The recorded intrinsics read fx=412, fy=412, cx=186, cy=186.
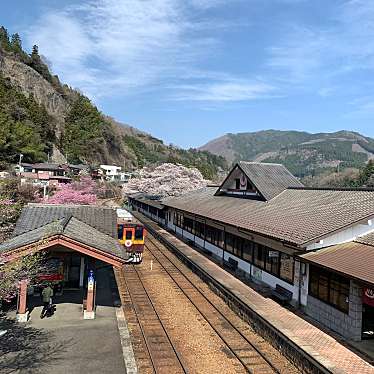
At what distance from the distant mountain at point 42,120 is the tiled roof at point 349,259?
131 ft

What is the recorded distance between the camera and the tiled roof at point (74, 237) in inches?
471

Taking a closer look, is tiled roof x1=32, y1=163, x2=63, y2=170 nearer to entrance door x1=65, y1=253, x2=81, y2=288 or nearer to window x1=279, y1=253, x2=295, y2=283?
entrance door x1=65, y1=253, x2=81, y2=288

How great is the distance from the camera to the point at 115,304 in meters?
14.6

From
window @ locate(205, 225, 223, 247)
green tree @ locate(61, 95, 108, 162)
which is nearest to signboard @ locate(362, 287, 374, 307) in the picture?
window @ locate(205, 225, 223, 247)

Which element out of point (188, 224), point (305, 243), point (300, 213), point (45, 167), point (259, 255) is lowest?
point (259, 255)

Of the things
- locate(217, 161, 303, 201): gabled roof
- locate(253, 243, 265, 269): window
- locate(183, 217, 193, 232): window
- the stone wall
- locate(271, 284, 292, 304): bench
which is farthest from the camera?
locate(183, 217, 193, 232): window

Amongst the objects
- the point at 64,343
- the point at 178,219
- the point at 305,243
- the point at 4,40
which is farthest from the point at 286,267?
the point at 4,40

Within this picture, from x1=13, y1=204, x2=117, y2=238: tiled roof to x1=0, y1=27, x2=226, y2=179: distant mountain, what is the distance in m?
30.9

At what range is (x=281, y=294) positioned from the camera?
15703 mm

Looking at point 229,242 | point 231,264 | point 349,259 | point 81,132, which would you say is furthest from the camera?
point 81,132

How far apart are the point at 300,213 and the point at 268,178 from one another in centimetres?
775

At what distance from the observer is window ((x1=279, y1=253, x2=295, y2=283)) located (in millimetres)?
15125

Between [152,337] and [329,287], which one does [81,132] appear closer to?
[152,337]

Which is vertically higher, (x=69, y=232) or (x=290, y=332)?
(x=69, y=232)
